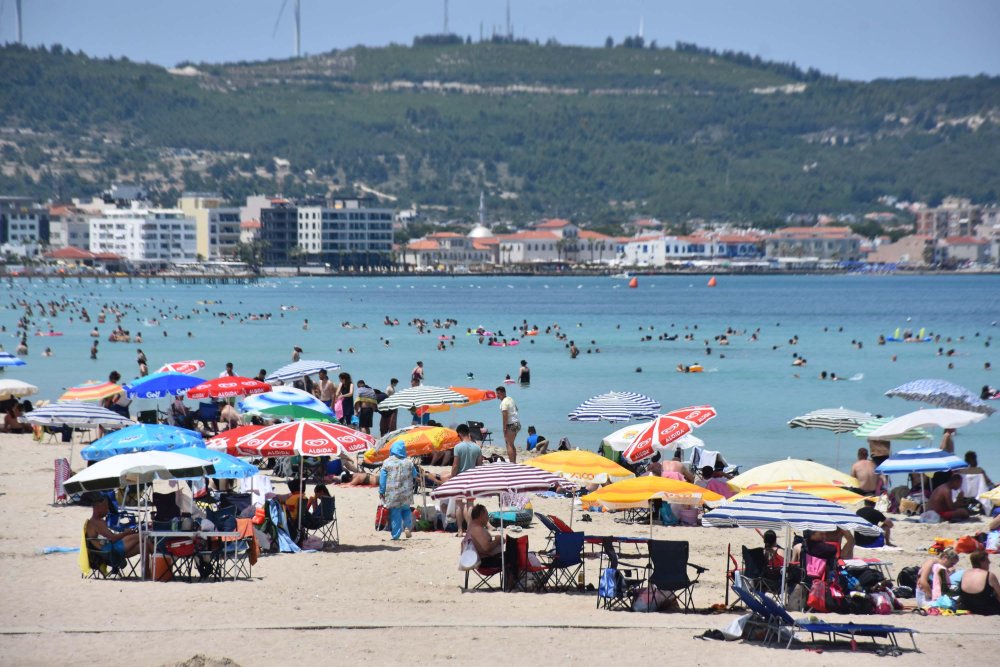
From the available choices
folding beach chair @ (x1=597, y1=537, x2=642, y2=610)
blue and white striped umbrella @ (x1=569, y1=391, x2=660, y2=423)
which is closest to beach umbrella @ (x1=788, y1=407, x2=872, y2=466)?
blue and white striped umbrella @ (x1=569, y1=391, x2=660, y2=423)

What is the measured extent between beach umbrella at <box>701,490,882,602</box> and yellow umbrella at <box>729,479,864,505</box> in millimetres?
2159

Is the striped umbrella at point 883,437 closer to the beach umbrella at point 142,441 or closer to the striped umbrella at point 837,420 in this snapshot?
the striped umbrella at point 837,420

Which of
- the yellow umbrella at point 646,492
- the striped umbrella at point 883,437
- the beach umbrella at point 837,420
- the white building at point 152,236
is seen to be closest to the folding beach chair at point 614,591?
the yellow umbrella at point 646,492

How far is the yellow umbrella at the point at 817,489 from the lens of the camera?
540 inches

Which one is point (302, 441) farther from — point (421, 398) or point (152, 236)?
point (152, 236)

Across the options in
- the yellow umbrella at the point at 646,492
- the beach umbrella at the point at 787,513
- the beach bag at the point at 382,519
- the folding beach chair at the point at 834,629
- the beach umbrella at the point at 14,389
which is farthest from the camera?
the beach umbrella at the point at 14,389

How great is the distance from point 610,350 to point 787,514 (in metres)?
43.5

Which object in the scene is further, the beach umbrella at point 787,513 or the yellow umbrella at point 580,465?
the yellow umbrella at point 580,465

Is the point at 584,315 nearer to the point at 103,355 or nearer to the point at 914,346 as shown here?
the point at 914,346

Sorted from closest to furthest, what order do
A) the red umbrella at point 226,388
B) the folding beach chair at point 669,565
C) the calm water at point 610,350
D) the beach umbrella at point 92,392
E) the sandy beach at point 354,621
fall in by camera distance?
the sandy beach at point 354,621, the folding beach chair at point 669,565, the red umbrella at point 226,388, the beach umbrella at point 92,392, the calm water at point 610,350

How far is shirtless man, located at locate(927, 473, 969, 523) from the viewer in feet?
53.0

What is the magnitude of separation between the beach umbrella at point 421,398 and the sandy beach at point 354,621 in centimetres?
639

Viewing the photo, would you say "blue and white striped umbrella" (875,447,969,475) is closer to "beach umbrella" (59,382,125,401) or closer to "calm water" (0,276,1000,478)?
"calm water" (0,276,1000,478)

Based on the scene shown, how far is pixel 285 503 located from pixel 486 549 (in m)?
2.55
